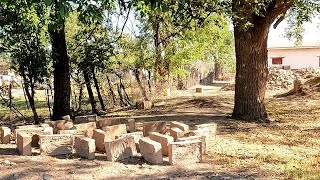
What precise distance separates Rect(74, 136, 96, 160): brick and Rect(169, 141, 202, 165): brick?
3.14 feet

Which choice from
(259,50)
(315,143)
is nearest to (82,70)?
(259,50)

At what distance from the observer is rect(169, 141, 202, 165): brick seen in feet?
15.1

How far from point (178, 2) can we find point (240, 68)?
2.00 meters

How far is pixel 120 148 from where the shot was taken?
4.82 meters

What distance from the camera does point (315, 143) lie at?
237 inches

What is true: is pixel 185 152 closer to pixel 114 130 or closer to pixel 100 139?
pixel 100 139

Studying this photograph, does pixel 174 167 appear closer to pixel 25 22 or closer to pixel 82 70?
pixel 25 22

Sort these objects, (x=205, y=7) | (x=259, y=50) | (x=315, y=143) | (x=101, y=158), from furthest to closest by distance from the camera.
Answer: (x=259, y=50) → (x=205, y=7) → (x=315, y=143) → (x=101, y=158)

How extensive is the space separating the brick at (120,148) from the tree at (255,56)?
384 centimetres

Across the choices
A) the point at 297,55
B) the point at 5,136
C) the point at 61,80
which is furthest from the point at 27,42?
the point at 297,55

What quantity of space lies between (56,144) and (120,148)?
862 millimetres

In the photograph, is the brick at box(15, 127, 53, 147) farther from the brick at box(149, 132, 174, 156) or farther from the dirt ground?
the brick at box(149, 132, 174, 156)

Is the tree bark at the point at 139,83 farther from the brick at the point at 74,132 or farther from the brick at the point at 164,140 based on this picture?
the brick at the point at 164,140

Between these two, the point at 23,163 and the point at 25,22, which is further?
the point at 25,22
